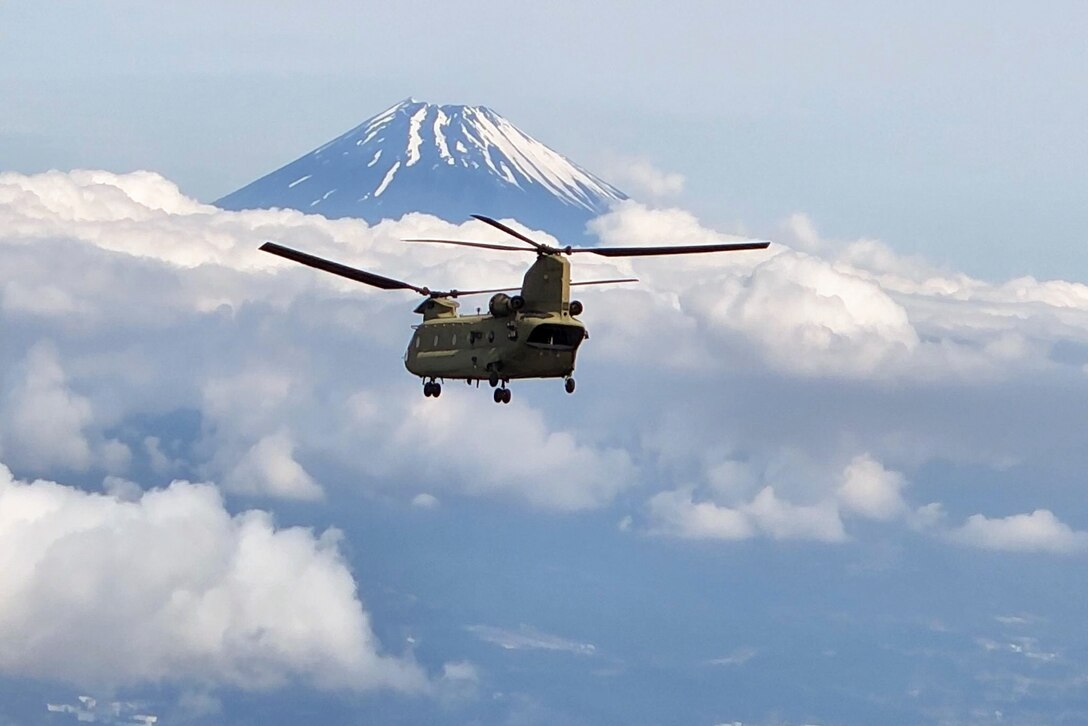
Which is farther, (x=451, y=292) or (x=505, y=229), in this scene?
(x=451, y=292)

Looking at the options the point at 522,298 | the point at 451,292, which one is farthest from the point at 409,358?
the point at 522,298

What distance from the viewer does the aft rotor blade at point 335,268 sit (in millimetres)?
105125

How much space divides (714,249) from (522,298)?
Answer: 12470 millimetres

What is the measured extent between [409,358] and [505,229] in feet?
90.9

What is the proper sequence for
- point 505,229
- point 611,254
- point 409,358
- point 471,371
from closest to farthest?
point 505,229
point 611,254
point 471,371
point 409,358

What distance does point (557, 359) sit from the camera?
107 metres

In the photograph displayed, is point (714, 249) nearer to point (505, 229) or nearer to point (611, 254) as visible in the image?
point (611, 254)

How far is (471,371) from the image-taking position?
111438mm

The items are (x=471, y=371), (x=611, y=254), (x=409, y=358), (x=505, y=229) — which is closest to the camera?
(x=505, y=229)

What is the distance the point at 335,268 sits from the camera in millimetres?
110750

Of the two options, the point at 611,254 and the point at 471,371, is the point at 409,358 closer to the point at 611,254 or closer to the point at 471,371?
the point at 471,371

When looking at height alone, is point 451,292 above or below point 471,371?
above

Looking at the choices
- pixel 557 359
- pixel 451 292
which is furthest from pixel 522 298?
pixel 451 292

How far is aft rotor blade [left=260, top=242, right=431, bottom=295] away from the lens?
10512 cm
